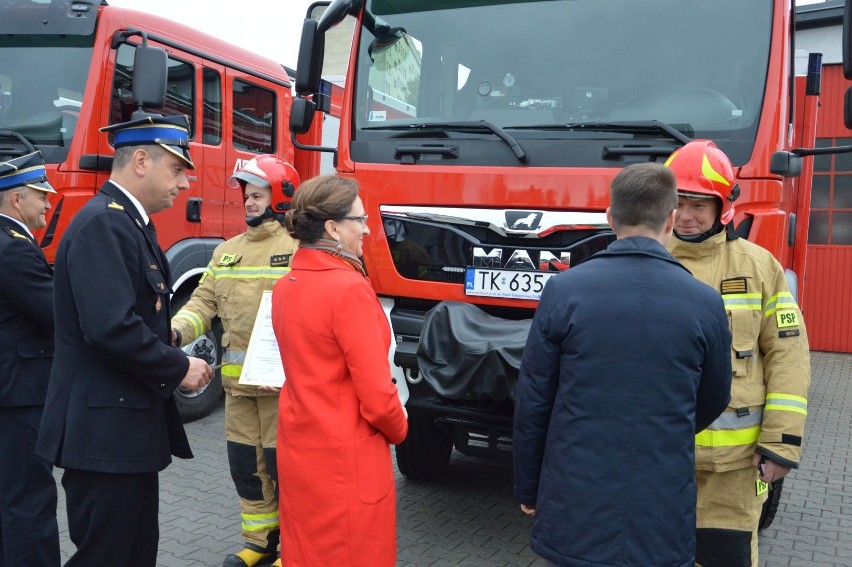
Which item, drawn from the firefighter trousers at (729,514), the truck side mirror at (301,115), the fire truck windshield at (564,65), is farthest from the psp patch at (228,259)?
the firefighter trousers at (729,514)

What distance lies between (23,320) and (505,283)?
2.08m

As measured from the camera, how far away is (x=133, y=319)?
8.02ft

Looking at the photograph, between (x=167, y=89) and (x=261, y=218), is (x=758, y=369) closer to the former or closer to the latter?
(x=261, y=218)

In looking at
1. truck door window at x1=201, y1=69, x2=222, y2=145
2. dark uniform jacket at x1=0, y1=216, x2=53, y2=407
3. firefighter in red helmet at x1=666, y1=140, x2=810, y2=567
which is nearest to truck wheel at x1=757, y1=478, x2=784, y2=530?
firefighter in red helmet at x1=666, y1=140, x2=810, y2=567

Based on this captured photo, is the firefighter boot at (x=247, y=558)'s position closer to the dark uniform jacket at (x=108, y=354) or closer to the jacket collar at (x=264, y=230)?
the dark uniform jacket at (x=108, y=354)

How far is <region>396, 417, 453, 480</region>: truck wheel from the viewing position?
16.4ft

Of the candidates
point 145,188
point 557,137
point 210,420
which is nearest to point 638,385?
point 145,188

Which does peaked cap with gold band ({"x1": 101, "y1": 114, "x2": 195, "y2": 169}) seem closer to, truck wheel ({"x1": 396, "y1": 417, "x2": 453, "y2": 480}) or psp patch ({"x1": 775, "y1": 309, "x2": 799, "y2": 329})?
psp patch ({"x1": 775, "y1": 309, "x2": 799, "y2": 329})

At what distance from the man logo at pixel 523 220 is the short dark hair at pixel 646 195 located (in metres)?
1.49

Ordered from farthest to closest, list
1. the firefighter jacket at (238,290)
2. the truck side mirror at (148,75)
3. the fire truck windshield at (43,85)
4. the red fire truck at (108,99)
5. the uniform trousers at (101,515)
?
the fire truck windshield at (43,85) → the red fire truck at (108,99) → the truck side mirror at (148,75) → the firefighter jacket at (238,290) → the uniform trousers at (101,515)

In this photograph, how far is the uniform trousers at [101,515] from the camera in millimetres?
2502

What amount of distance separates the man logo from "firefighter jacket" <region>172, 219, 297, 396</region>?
3.40 ft

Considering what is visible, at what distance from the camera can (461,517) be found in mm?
4676

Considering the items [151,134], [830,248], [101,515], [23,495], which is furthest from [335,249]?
[830,248]
